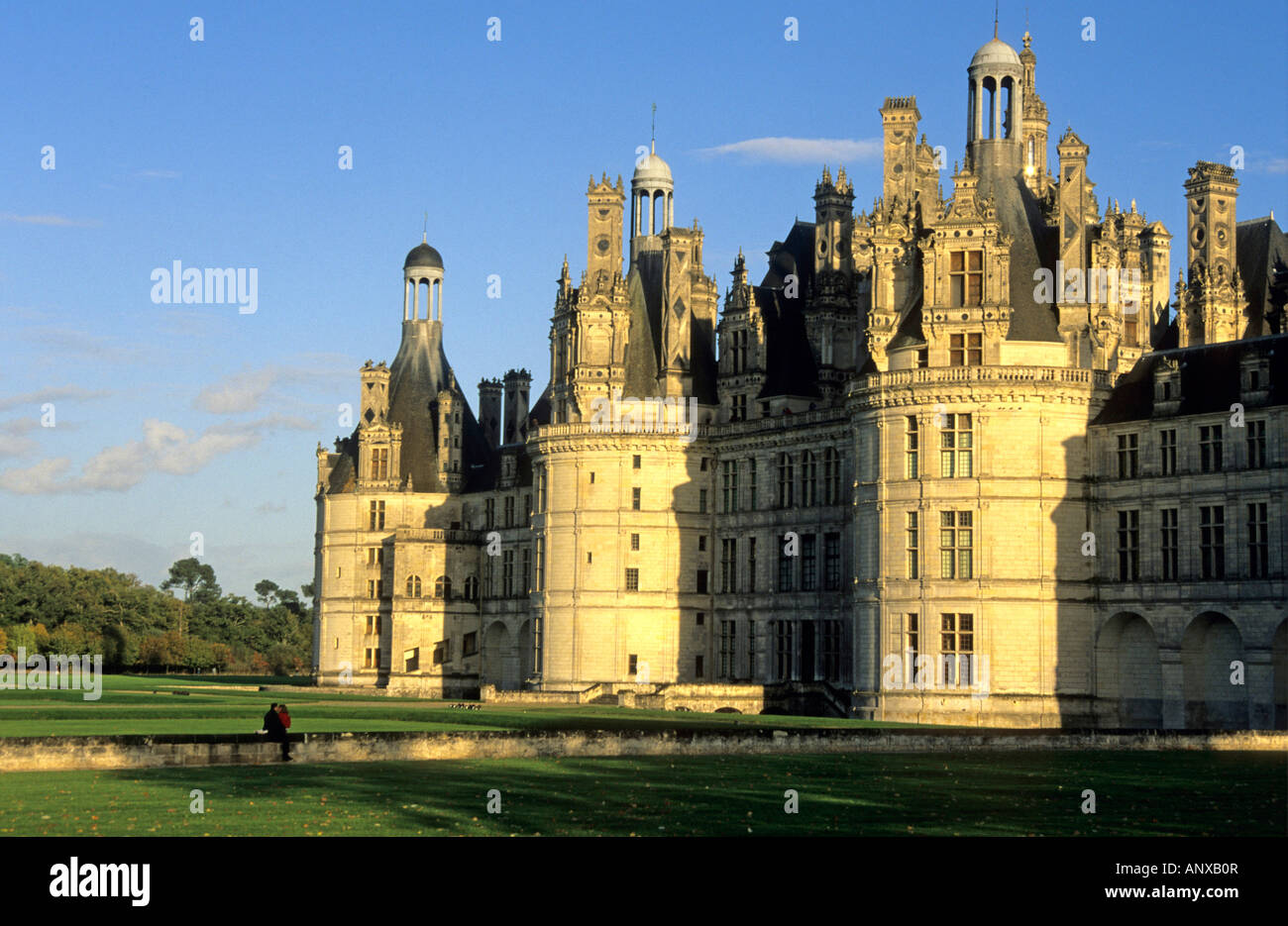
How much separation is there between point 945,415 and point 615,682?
22142 millimetres

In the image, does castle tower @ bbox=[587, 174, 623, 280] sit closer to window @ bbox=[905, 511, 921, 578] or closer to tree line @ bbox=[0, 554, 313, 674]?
window @ bbox=[905, 511, 921, 578]

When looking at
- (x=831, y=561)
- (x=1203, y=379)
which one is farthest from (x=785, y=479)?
(x=1203, y=379)

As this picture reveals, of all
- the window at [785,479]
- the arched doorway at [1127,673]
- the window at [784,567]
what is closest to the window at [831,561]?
the window at [784,567]

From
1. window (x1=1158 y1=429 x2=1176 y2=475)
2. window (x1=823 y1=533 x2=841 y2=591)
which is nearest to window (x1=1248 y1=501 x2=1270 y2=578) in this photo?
window (x1=1158 y1=429 x2=1176 y2=475)

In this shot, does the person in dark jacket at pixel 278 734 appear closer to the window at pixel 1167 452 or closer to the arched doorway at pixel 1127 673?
the arched doorway at pixel 1127 673

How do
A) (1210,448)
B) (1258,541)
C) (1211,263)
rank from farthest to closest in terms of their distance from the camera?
(1211,263) → (1210,448) → (1258,541)

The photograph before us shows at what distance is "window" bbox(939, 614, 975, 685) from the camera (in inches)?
2482

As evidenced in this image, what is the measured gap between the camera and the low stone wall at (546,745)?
35.4 meters

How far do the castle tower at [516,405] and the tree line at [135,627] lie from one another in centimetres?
4083

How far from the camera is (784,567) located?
78688 millimetres

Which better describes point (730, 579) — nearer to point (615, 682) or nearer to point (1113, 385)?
point (615, 682)

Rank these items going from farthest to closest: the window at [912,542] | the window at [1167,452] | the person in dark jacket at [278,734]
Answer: the window at [912,542] → the window at [1167,452] → the person in dark jacket at [278,734]

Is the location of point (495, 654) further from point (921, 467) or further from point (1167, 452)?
point (1167, 452)

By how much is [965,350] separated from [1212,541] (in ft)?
35.4
